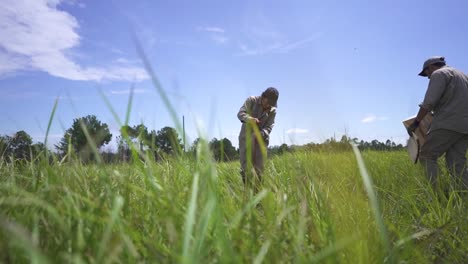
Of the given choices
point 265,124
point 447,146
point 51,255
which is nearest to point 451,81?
point 447,146

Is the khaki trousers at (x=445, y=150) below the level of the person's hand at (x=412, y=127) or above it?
below

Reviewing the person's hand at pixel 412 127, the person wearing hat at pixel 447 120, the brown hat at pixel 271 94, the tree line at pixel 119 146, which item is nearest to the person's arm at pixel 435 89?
the person wearing hat at pixel 447 120

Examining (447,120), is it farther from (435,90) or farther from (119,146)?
(119,146)

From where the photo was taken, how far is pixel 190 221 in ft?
2.42

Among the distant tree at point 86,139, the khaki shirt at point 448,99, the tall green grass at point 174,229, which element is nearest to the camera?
the tall green grass at point 174,229

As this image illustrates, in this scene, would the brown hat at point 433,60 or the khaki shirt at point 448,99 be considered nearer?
the khaki shirt at point 448,99

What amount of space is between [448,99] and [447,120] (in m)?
0.29

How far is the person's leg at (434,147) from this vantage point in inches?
160

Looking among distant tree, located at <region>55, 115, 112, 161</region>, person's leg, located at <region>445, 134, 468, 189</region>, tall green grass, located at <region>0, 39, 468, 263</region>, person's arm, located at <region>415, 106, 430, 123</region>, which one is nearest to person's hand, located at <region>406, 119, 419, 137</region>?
person's arm, located at <region>415, 106, 430, 123</region>

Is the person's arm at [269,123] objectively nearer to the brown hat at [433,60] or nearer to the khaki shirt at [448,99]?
the khaki shirt at [448,99]

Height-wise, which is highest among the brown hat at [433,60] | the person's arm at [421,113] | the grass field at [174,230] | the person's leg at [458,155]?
the brown hat at [433,60]

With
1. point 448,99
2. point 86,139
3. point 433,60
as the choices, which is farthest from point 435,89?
point 86,139

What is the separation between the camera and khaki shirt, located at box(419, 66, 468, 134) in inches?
156

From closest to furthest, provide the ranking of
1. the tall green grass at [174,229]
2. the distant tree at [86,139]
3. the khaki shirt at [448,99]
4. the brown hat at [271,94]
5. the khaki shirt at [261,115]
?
the tall green grass at [174,229] < the distant tree at [86,139] < the khaki shirt at [448,99] < the brown hat at [271,94] < the khaki shirt at [261,115]
